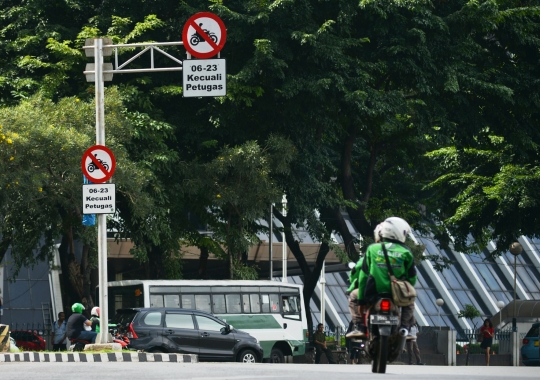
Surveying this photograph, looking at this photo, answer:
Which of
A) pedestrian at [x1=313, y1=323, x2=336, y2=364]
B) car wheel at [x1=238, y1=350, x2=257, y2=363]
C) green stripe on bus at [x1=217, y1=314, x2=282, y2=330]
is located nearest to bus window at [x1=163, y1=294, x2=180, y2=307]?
green stripe on bus at [x1=217, y1=314, x2=282, y2=330]

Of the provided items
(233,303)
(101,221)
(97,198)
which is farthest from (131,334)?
(233,303)

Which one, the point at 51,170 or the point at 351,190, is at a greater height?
the point at 351,190

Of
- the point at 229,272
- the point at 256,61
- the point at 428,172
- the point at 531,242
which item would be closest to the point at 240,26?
the point at 256,61

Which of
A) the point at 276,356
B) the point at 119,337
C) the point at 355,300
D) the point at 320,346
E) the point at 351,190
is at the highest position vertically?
the point at 351,190

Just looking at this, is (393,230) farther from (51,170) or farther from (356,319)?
(51,170)

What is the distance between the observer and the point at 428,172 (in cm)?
3712

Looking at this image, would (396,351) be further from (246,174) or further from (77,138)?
(246,174)

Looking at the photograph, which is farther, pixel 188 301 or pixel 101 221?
pixel 188 301

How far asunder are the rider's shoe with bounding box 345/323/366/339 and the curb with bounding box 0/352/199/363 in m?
9.48

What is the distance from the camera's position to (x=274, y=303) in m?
33.7

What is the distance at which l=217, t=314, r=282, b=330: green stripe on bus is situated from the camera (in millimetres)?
32594

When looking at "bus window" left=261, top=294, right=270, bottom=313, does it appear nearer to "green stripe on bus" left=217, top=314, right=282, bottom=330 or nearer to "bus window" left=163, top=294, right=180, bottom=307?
"green stripe on bus" left=217, top=314, right=282, bottom=330

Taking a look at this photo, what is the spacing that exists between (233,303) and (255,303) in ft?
2.44

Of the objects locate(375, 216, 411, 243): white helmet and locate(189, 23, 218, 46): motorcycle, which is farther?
locate(189, 23, 218, 46): motorcycle
